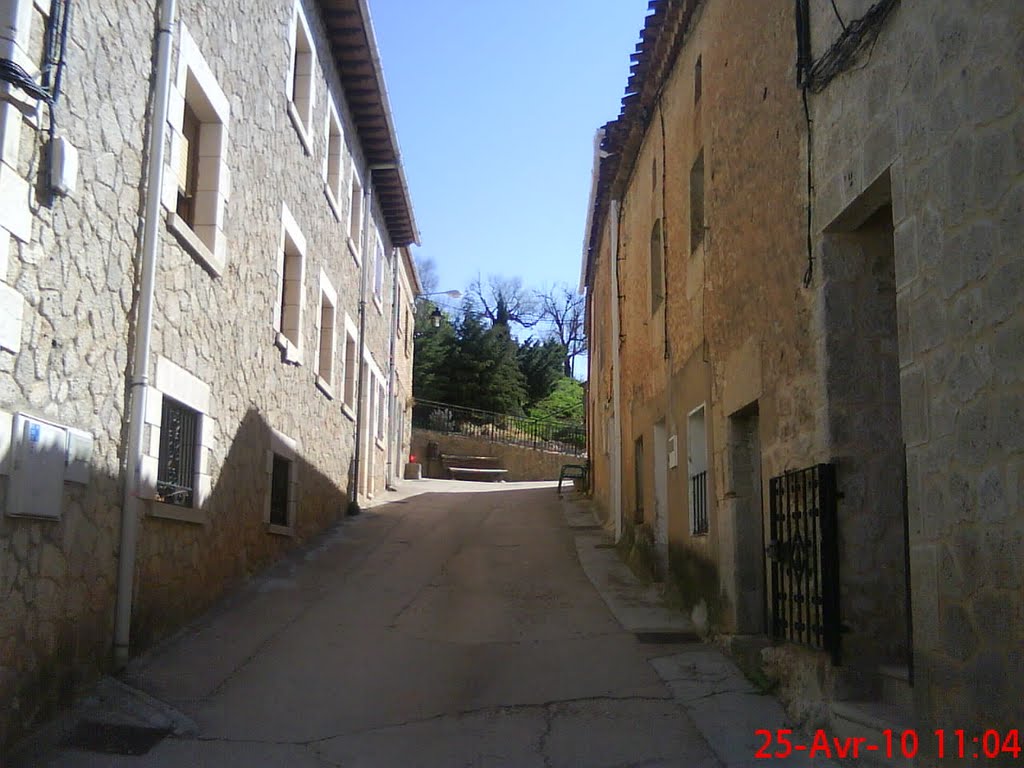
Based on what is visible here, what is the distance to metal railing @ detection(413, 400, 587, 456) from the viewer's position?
31.2 meters

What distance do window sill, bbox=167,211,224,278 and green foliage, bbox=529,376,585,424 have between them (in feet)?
91.1

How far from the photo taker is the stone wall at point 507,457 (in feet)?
98.9

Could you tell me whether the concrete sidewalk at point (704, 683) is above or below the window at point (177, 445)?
below

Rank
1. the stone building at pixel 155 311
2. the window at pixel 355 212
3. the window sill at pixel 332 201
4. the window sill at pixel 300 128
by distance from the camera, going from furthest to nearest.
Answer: the window at pixel 355 212, the window sill at pixel 332 201, the window sill at pixel 300 128, the stone building at pixel 155 311

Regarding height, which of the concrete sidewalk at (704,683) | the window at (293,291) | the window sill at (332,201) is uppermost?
the window sill at (332,201)

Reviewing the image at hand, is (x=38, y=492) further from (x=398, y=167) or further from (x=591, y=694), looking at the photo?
(x=398, y=167)

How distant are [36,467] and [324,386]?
321 inches

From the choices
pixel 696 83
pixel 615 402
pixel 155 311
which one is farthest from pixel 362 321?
pixel 155 311

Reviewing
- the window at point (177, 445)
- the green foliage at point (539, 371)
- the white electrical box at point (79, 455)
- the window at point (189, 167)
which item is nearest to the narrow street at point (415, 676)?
the window at point (177, 445)

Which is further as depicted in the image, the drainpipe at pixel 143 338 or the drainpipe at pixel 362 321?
the drainpipe at pixel 362 321

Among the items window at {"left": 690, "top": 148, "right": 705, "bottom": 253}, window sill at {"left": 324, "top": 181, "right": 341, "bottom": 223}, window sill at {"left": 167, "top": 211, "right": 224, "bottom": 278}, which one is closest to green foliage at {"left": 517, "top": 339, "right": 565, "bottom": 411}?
window sill at {"left": 324, "top": 181, "right": 341, "bottom": 223}

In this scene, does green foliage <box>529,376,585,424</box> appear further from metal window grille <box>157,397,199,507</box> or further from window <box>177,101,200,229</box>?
metal window grille <box>157,397,199,507</box>

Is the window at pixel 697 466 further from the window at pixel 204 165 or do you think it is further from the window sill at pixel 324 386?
the window sill at pixel 324 386

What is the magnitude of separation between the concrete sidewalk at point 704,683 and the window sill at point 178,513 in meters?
3.64
